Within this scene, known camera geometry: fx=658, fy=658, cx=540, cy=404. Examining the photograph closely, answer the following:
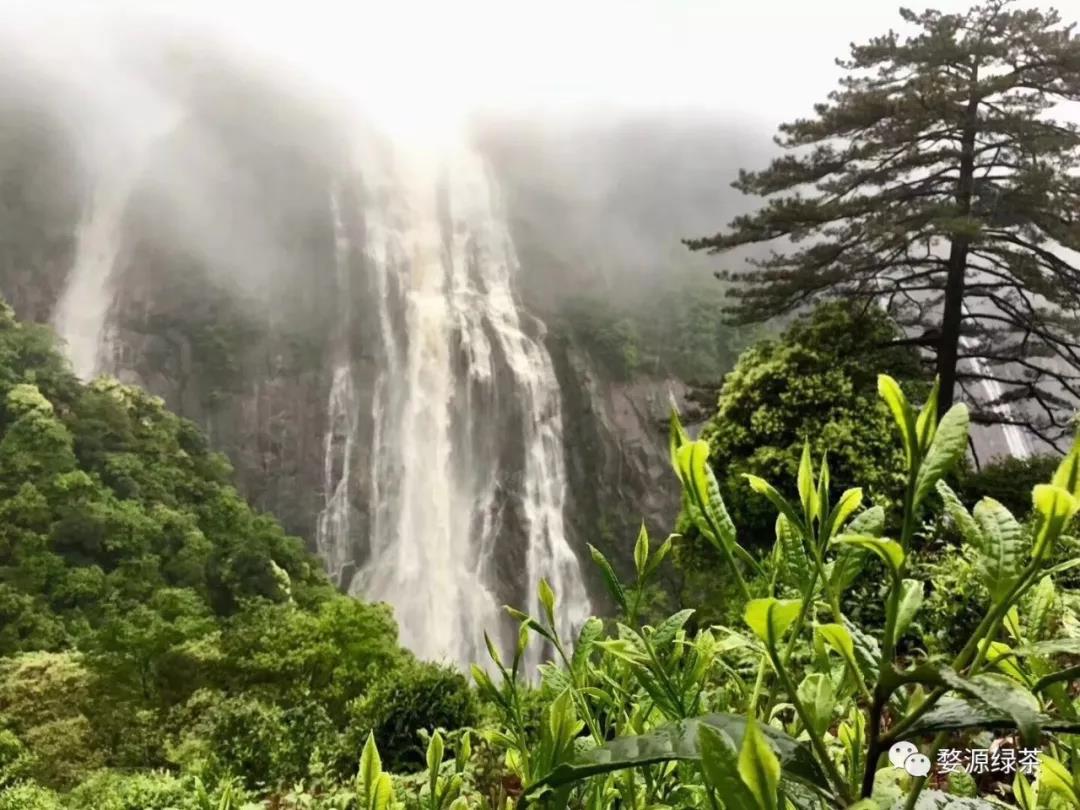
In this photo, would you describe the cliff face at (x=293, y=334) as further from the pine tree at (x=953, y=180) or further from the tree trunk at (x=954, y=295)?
the tree trunk at (x=954, y=295)

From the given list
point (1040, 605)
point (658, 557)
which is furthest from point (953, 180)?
point (658, 557)

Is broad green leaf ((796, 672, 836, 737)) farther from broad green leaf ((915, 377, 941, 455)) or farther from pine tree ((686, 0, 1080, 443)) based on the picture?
pine tree ((686, 0, 1080, 443))

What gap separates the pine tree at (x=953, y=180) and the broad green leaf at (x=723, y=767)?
4.67 meters

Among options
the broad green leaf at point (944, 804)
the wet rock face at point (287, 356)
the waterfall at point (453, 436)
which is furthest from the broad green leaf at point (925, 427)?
the wet rock face at point (287, 356)

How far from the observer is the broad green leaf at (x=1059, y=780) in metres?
0.44

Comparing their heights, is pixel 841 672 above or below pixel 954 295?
below

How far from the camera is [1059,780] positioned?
0.45m

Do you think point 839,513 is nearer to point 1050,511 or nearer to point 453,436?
point 1050,511

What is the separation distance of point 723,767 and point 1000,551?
0.49ft

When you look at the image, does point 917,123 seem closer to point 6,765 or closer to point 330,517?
point 6,765

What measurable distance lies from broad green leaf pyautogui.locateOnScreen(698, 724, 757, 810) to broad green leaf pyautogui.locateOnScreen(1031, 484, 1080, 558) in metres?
0.15

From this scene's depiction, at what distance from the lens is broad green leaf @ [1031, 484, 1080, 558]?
264 mm

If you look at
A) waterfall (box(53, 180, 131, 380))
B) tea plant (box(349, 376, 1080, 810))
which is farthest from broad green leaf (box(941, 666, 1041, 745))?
waterfall (box(53, 180, 131, 380))

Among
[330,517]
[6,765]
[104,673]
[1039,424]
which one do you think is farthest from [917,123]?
[330,517]
